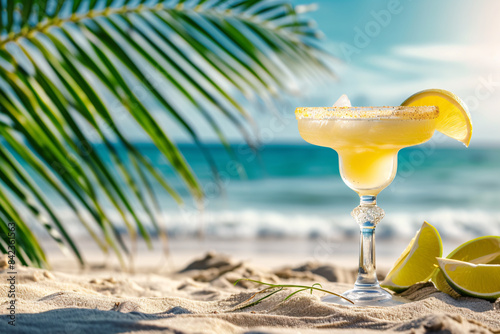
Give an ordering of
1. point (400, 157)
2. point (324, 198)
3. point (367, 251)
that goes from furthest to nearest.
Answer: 1. point (400, 157)
2. point (324, 198)
3. point (367, 251)

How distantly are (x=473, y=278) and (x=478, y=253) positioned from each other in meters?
0.19

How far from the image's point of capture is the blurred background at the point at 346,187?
21.9 ft

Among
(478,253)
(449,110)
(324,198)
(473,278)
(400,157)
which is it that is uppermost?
(400,157)

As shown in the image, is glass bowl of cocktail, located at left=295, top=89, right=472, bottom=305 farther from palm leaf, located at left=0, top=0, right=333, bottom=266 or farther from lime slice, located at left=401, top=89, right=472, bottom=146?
palm leaf, located at left=0, top=0, right=333, bottom=266

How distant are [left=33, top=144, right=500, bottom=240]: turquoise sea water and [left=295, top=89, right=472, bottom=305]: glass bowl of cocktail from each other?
2.66m

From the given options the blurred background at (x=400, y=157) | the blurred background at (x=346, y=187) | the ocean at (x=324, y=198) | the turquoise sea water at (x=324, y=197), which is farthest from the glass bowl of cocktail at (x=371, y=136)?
the blurred background at (x=400, y=157)

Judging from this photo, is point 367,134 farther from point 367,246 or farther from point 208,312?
point 208,312

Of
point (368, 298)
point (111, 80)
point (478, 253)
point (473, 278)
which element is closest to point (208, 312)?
point (368, 298)

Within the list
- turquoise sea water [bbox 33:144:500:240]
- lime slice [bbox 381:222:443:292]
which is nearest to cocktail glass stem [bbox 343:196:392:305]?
lime slice [bbox 381:222:443:292]

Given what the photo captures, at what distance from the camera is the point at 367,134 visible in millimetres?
1393

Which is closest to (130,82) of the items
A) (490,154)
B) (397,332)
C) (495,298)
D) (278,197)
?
(397,332)

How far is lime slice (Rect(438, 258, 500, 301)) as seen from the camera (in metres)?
1.33

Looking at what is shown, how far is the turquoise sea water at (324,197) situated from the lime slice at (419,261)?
8.77ft

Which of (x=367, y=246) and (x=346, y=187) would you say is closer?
(x=367, y=246)
